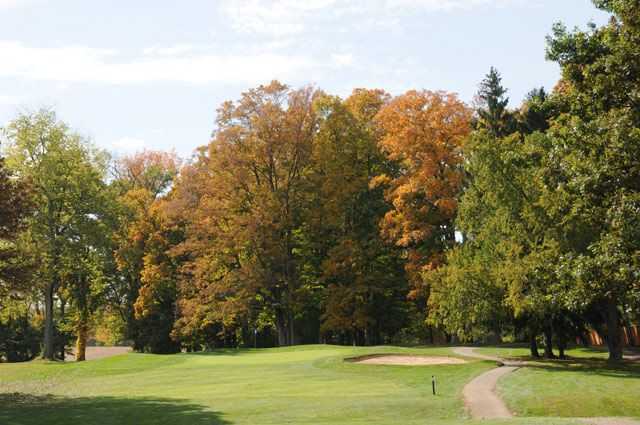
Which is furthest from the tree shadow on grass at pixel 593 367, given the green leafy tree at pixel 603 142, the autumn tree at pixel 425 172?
the autumn tree at pixel 425 172

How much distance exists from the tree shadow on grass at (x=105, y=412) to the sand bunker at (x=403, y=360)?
14175 millimetres

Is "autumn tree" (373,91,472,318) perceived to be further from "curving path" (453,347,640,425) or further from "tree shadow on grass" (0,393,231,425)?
"tree shadow on grass" (0,393,231,425)

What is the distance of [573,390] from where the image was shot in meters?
23.8

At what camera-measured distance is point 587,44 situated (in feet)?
72.7

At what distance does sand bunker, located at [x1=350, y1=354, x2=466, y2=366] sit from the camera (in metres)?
35.0

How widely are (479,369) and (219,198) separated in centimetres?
2994

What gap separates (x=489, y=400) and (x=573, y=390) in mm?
3432

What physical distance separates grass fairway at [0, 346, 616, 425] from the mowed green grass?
2.16 m

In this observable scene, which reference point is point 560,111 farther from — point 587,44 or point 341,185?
point 341,185

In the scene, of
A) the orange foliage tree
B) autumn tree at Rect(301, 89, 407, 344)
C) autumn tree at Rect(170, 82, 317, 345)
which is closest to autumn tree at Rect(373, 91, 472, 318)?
the orange foliage tree

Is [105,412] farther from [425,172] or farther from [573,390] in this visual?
[425,172]

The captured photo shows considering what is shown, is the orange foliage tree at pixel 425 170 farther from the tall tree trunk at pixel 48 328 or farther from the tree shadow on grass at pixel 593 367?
the tall tree trunk at pixel 48 328

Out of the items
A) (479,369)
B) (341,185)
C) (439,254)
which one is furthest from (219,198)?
(479,369)

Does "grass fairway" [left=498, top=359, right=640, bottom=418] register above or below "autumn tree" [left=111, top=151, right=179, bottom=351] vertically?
below
